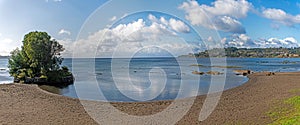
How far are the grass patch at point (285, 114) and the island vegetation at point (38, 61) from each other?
148ft

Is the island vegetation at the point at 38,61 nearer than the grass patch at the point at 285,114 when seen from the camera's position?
No

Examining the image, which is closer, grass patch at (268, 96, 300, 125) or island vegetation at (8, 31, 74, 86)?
grass patch at (268, 96, 300, 125)

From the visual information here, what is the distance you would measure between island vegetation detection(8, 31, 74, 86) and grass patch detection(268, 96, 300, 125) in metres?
45.2

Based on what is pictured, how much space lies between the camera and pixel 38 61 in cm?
5650

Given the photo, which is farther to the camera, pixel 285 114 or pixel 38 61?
pixel 38 61

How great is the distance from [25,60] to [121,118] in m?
45.1

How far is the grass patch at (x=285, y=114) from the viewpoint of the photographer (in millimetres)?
14473

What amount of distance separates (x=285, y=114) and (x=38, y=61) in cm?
5059

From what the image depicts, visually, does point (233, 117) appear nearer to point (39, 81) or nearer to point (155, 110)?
point (155, 110)

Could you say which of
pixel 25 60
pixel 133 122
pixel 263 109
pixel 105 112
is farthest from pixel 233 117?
pixel 25 60

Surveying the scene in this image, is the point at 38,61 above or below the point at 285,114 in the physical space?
above

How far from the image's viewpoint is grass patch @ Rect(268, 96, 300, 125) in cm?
1447

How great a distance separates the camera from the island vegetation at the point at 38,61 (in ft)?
182

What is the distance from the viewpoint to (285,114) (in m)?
17.1
